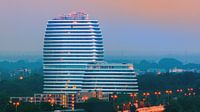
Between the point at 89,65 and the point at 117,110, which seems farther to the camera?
the point at 89,65

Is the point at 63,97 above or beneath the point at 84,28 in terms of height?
beneath

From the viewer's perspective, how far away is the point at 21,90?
320 ft

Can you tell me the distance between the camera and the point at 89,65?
10788 centimetres

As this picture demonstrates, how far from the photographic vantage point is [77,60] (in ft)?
360

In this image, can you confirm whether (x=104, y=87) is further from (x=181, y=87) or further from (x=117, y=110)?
(x=117, y=110)

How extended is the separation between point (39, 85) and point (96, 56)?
269 inches

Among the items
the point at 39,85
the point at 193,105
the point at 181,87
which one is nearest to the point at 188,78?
the point at 181,87

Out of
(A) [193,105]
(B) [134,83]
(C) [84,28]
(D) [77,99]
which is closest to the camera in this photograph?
(A) [193,105]

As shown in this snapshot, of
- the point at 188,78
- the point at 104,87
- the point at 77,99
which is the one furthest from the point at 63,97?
the point at 188,78

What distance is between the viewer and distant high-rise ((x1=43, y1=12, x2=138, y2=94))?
106 meters

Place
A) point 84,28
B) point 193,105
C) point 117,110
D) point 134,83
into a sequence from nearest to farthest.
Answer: point 117,110
point 193,105
point 134,83
point 84,28

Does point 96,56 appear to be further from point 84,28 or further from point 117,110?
point 117,110

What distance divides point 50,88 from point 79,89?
2.78 metres

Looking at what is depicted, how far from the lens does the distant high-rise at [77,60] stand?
10550 cm
